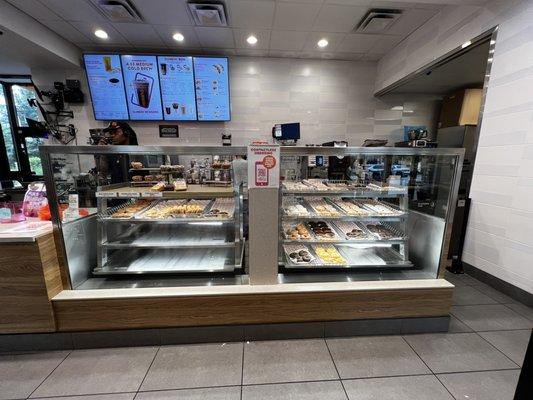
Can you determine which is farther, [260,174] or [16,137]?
[16,137]

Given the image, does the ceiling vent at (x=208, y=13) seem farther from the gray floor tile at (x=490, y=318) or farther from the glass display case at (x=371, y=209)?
the gray floor tile at (x=490, y=318)

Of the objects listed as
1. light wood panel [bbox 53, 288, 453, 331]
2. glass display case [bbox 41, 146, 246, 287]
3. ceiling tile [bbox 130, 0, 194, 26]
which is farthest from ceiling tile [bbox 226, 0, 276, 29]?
light wood panel [bbox 53, 288, 453, 331]

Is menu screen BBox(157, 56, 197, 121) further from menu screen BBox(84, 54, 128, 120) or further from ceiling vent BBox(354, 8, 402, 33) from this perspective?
ceiling vent BBox(354, 8, 402, 33)

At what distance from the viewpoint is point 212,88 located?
12.7 ft

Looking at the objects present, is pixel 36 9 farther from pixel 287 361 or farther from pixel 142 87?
pixel 287 361

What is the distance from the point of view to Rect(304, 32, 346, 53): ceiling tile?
338cm

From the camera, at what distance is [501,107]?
2.37 meters

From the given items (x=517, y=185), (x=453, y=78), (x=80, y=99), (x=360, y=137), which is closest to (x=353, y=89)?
(x=360, y=137)

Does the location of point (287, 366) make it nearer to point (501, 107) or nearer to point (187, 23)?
point (501, 107)

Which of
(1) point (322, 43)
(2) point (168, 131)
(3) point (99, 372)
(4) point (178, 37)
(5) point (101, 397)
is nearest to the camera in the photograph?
(5) point (101, 397)

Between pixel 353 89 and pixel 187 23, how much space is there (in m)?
3.08

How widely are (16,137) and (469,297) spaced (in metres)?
7.97

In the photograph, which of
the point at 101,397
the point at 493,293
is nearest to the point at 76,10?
the point at 101,397

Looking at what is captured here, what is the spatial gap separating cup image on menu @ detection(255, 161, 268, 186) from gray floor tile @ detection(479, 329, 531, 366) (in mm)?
2190
